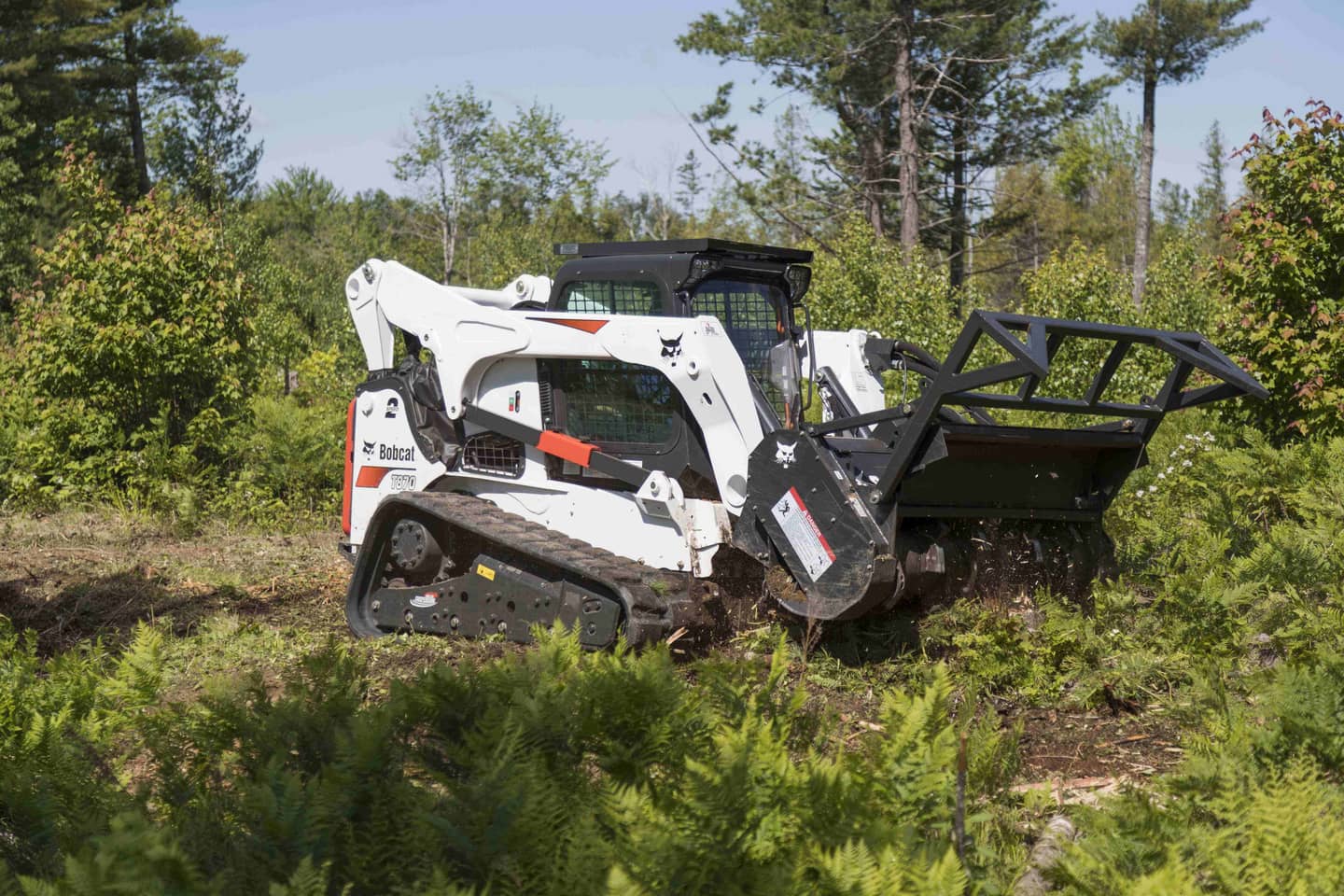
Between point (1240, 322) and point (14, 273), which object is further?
point (14, 273)

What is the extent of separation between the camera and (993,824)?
4301 millimetres

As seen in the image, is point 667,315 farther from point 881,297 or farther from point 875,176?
point 875,176

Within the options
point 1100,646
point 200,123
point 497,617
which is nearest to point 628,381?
point 497,617

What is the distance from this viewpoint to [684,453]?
23.7 feet

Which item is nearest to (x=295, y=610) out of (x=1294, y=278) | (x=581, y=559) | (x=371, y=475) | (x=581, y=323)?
(x=371, y=475)

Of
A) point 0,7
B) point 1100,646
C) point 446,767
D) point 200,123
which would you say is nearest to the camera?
point 446,767

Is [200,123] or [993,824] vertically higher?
[200,123]

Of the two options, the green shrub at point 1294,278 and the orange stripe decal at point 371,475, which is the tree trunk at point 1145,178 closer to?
the green shrub at point 1294,278

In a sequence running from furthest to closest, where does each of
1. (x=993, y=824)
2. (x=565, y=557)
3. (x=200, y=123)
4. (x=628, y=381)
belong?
(x=200, y=123)
(x=628, y=381)
(x=565, y=557)
(x=993, y=824)

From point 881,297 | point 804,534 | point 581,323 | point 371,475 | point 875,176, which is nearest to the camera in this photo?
point 804,534

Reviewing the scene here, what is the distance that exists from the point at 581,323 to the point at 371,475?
2.09 metres

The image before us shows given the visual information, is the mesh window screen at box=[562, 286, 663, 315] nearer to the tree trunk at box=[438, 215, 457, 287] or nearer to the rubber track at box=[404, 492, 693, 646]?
the rubber track at box=[404, 492, 693, 646]

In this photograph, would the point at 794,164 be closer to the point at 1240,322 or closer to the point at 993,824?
the point at 1240,322

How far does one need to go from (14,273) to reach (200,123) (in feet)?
35.5
